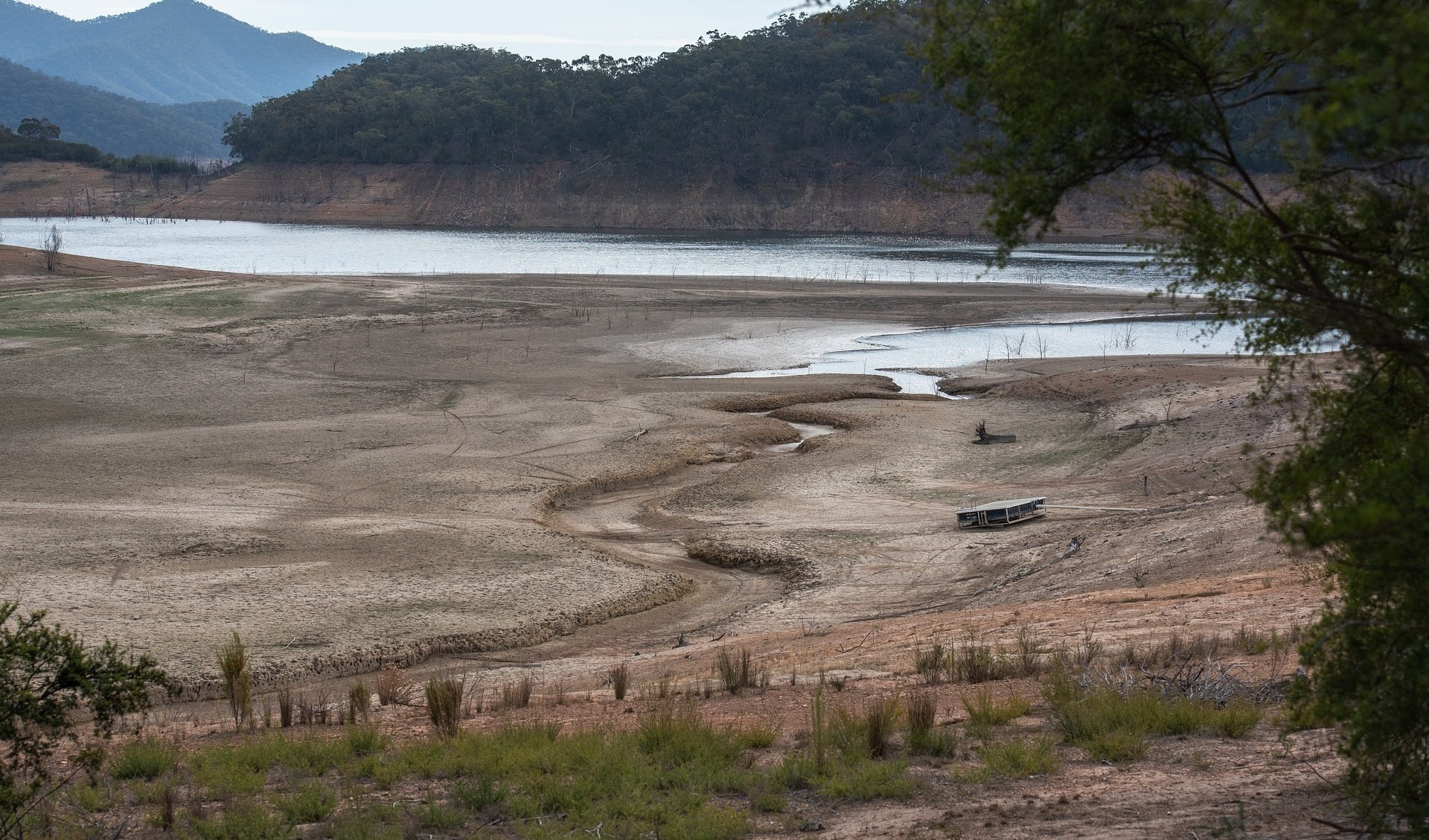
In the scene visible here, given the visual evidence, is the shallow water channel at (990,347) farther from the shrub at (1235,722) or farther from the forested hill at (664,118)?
the forested hill at (664,118)

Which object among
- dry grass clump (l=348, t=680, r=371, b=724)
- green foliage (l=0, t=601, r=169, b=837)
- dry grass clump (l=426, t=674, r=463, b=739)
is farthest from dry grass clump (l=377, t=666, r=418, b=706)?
green foliage (l=0, t=601, r=169, b=837)

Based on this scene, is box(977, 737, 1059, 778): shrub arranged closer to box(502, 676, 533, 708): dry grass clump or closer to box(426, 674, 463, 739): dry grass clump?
box(426, 674, 463, 739): dry grass clump

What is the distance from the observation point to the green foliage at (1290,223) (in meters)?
4.86

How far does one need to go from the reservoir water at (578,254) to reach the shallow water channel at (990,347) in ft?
28.5

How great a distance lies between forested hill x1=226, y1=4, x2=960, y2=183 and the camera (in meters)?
101

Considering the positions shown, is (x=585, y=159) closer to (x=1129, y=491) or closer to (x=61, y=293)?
(x=61, y=293)

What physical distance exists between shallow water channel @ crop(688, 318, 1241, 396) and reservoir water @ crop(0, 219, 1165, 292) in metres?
8.69

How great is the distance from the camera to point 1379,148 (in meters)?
4.44

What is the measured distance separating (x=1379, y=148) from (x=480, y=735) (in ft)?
21.6

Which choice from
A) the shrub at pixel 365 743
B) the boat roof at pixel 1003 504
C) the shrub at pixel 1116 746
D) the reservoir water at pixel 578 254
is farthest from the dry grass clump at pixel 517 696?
the reservoir water at pixel 578 254

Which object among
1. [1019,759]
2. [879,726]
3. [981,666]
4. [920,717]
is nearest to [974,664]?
[981,666]

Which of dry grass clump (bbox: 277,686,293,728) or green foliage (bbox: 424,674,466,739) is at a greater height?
green foliage (bbox: 424,674,466,739)

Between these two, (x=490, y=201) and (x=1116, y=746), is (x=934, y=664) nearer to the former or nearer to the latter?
(x=1116, y=746)

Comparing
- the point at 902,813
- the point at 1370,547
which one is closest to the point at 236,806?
→ the point at 902,813
